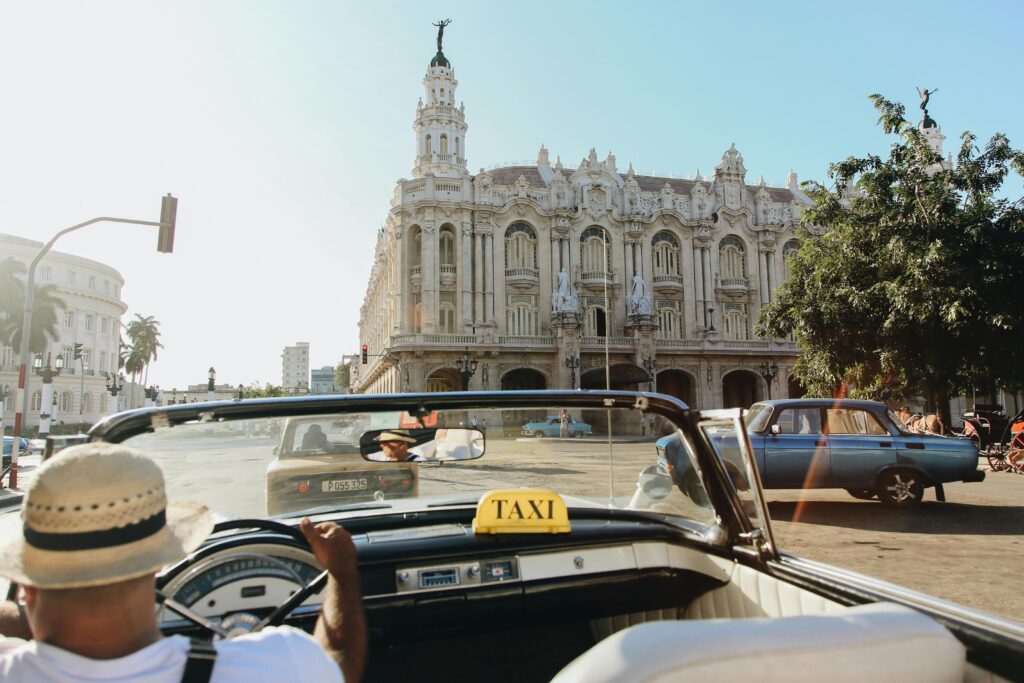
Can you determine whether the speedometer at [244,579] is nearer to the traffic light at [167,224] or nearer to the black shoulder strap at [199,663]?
the black shoulder strap at [199,663]

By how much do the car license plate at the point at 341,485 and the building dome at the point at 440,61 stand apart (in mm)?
50698

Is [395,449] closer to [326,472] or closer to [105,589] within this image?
[326,472]

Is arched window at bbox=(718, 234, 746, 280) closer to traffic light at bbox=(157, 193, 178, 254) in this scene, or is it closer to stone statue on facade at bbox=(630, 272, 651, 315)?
stone statue on facade at bbox=(630, 272, 651, 315)

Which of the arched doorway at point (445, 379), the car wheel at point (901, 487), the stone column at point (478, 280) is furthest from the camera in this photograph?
the stone column at point (478, 280)

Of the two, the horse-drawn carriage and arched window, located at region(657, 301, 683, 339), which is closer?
the horse-drawn carriage

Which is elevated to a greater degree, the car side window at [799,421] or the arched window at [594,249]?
the arched window at [594,249]

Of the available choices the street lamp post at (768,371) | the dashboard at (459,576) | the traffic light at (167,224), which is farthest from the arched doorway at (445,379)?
the dashboard at (459,576)

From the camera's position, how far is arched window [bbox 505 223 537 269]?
44969 mm

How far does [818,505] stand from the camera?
10.4m

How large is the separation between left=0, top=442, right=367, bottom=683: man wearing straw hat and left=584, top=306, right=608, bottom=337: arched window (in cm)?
4357

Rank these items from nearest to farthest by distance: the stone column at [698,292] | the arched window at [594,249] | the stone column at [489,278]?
the stone column at [489,278] → the arched window at [594,249] → the stone column at [698,292]

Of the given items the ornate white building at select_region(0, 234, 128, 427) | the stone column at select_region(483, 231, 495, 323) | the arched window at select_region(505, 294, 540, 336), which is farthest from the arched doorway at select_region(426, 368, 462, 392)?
the ornate white building at select_region(0, 234, 128, 427)

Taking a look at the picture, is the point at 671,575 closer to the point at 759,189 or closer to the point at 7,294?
the point at 759,189

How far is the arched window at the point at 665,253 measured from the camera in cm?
4806
